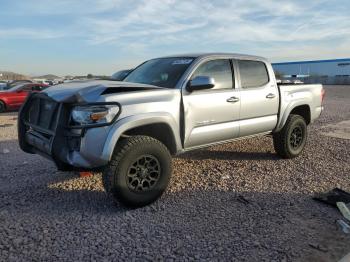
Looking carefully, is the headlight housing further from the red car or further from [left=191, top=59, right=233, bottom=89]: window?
the red car

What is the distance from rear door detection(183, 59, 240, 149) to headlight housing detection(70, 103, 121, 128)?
1.15 meters

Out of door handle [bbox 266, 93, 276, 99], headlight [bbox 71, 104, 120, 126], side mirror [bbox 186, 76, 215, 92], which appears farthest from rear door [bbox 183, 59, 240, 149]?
headlight [bbox 71, 104, 120, 126]

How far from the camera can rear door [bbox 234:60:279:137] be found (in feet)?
18.9

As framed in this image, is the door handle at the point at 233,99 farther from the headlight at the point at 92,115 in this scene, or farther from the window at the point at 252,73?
the headlight at the point at 92,115

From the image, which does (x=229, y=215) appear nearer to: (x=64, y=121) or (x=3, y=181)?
(x=64, y=121)

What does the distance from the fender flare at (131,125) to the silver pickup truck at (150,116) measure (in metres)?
0.01

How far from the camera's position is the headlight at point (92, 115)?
4027 mm

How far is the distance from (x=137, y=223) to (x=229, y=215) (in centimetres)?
106

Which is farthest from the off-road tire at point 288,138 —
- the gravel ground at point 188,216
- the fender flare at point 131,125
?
the fender flare at point 131,125

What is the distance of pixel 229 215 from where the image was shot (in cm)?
427

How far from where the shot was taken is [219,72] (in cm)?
551

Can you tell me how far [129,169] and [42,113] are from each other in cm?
133

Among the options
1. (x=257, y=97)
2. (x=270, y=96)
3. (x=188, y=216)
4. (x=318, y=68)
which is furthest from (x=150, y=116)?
(x=318, y=68)

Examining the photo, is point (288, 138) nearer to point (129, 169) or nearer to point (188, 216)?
point (188, 216)
